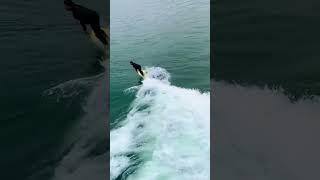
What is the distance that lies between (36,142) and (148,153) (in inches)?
37.8

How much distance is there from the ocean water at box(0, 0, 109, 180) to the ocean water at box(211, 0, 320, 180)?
26.1 inches

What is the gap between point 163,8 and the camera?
339 cm

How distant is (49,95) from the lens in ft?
7.21

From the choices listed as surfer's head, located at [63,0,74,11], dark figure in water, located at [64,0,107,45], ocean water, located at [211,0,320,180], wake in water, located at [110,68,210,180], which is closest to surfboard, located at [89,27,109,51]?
dark figure in water, located at [64,0,107,45]

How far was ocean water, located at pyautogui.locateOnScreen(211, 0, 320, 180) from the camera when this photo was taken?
2.03 meters

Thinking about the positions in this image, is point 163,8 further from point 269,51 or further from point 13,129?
point 13,129

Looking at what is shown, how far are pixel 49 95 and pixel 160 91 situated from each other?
1.16 metres

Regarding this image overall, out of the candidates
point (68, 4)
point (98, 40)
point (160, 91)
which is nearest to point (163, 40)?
point (160, 91)

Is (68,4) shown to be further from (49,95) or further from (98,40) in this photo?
(49,95)

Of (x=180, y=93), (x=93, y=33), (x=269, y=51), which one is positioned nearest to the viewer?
(x=269, y=51)

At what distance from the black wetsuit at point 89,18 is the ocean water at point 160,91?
0.82 metres

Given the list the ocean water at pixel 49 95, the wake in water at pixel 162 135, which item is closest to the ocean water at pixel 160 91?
the wake in water at pixel 162 135

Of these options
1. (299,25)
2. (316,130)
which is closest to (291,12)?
(299,25)

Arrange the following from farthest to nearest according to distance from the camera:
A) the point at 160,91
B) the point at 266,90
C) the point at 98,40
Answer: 1. the point at 160,91
2. the point at 98,40
3. the point at 266,90
